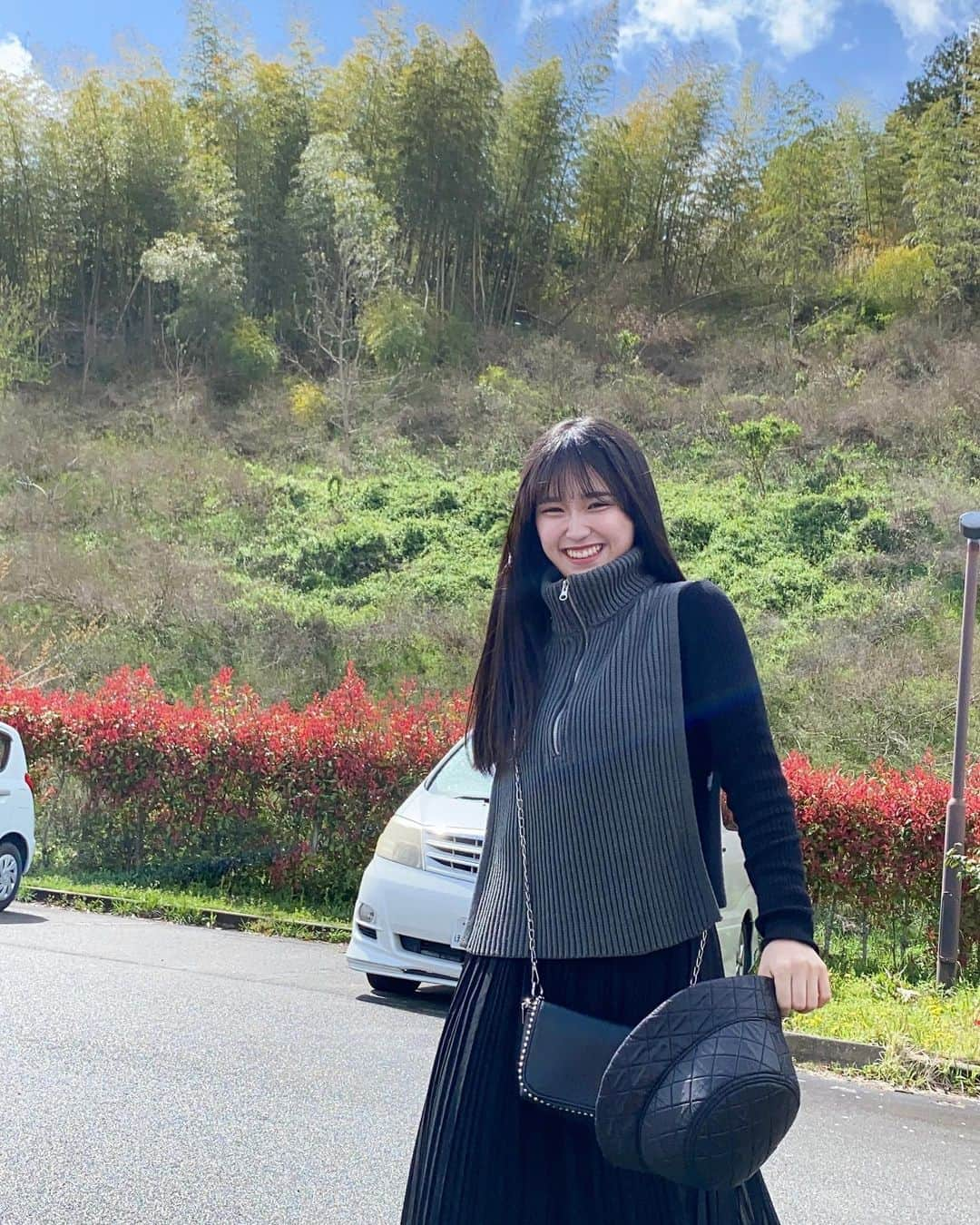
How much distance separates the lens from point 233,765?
1127 centimetres

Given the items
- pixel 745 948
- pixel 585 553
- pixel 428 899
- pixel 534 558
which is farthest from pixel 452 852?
pixel 585 553

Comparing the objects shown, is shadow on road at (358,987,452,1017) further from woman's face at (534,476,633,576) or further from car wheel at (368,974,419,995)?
woman's face at (534,476,633,576)

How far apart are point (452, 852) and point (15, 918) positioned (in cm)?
426

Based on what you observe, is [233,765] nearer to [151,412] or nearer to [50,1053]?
[50,1053]

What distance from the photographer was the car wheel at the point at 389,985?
7.12 m

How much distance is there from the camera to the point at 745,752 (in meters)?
1.90

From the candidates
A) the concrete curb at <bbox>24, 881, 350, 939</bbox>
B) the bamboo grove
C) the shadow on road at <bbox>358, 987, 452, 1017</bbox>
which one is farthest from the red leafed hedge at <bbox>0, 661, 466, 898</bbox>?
the bamboo grove

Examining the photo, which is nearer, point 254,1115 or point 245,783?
point 254,1115

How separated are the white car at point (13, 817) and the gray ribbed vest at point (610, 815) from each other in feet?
26.2

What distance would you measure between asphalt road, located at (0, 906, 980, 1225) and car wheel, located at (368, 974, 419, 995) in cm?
12

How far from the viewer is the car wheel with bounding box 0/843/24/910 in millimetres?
9172

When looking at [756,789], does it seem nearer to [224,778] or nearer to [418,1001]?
[418,1001]

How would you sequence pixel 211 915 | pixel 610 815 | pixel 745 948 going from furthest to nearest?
pixel 211 915, pixel 745 948, pixel 610 815

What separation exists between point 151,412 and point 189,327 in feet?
16.3
